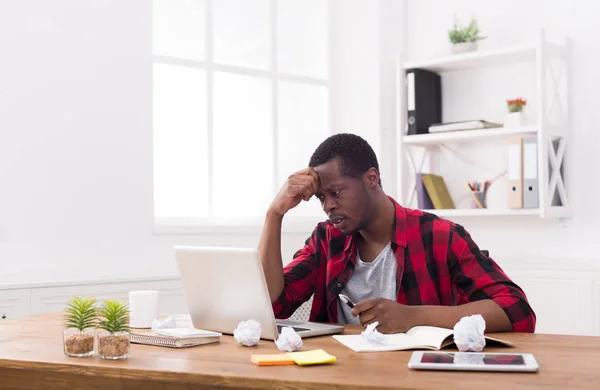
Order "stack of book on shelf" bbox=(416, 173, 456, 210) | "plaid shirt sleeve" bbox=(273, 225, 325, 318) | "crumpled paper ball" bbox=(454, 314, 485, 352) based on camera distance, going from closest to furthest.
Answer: "crumpled paper ball" bbox=(454, 314, 485, 352)
"plaid shirt sleeve" bbox=(273, 225, 325, 318)
"stack of book on shelf" bbox=(416, 173, 456, 210)

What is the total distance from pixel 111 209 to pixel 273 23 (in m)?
1.41

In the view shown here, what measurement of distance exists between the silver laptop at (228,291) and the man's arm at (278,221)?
0.29 meters

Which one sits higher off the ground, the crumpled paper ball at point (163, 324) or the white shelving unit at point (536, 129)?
the white shelving unit at point (536, 129)

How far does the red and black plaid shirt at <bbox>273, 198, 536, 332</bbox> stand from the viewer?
1.97m

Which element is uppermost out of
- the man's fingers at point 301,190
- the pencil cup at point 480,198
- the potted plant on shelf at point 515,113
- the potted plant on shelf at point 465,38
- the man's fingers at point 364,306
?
the potted plant on shelf at point 465,38

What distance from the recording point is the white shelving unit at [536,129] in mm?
3477

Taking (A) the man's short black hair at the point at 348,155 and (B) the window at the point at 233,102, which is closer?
(A) the man's short black hair at the point at 348,155

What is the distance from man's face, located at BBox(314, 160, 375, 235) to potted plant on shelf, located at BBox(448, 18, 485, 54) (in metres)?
1.87

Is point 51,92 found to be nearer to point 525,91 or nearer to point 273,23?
point 273,23

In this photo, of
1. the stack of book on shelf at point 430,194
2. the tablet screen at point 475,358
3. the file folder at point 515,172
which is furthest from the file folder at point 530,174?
the tablet screen at point 475,358

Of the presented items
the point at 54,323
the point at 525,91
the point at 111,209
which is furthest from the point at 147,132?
the point at 525,91

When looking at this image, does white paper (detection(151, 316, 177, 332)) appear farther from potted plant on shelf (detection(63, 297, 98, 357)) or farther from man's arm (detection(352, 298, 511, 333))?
man's arm (detection(352, 298, 511, 333))

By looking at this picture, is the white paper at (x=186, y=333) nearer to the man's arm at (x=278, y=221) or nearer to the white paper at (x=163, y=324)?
the white paper at (x=163, y=324)

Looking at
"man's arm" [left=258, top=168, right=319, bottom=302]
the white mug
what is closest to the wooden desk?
the white mug
